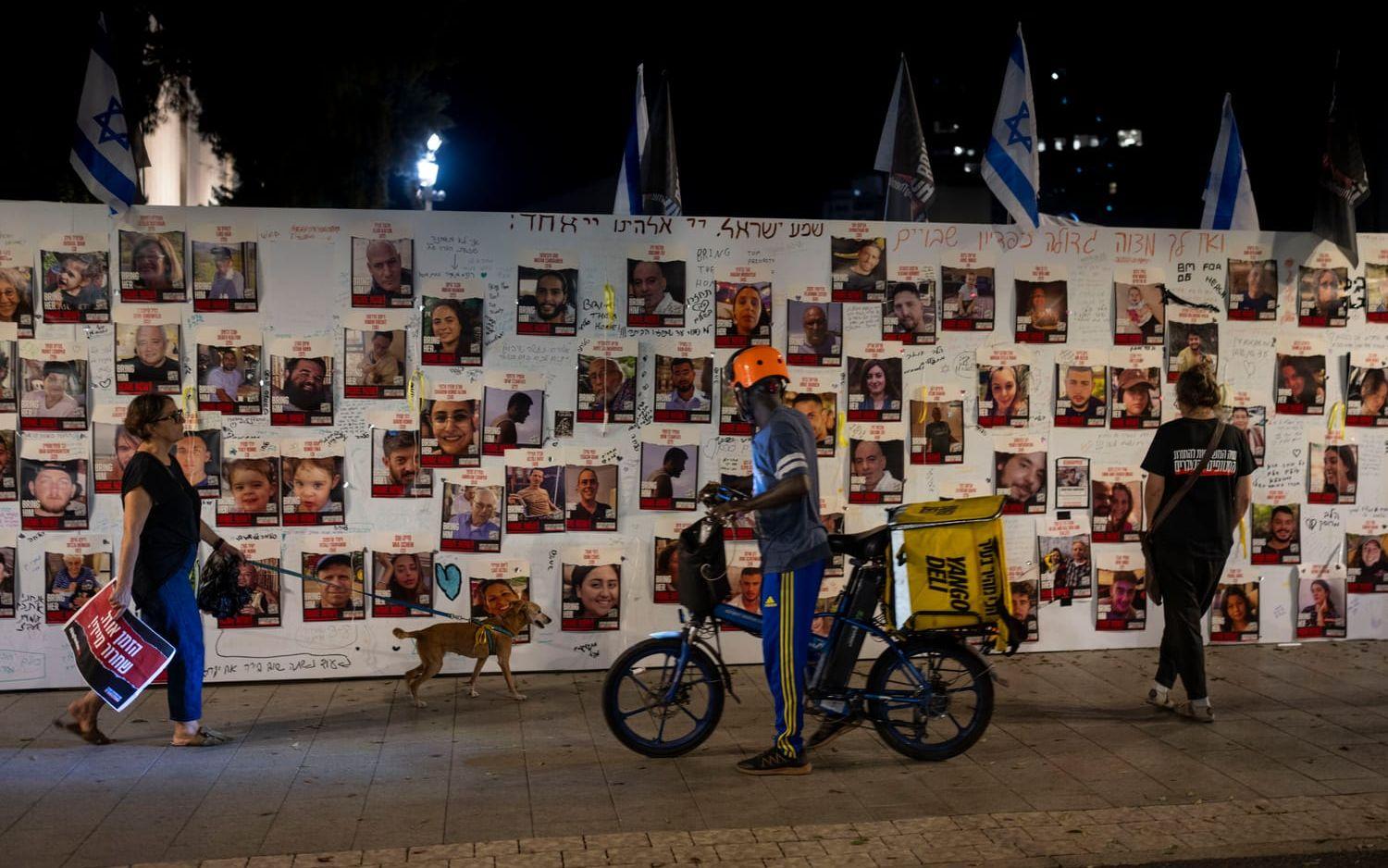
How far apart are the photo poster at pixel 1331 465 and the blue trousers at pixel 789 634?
4.63 meters

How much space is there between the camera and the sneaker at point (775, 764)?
668cm

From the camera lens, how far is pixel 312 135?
21734 millimetres

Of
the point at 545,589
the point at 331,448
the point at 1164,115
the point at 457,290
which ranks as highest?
the point at 1164,115

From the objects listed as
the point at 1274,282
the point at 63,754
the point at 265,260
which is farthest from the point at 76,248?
the point at 1274,282

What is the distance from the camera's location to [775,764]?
6680 mm

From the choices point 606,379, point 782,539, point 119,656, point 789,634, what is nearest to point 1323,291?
point 606,379

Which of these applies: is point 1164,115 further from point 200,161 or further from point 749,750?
point 749,750

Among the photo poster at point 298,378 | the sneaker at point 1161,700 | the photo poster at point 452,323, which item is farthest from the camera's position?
the photo poster at point 452,323

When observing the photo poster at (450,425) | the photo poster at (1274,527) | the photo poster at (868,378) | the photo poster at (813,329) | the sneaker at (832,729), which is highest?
the photo poster at (813,329)

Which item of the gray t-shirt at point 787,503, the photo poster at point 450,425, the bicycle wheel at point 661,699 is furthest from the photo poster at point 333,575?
the gray t-shirt at point 787,503

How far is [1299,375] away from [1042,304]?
1880 millimetres

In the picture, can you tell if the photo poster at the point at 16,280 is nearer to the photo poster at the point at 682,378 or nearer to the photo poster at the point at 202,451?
the photo poster at the point at 202,451

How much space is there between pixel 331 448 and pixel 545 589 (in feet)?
5.14

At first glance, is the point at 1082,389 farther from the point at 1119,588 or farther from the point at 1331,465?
the point at 1331,465
